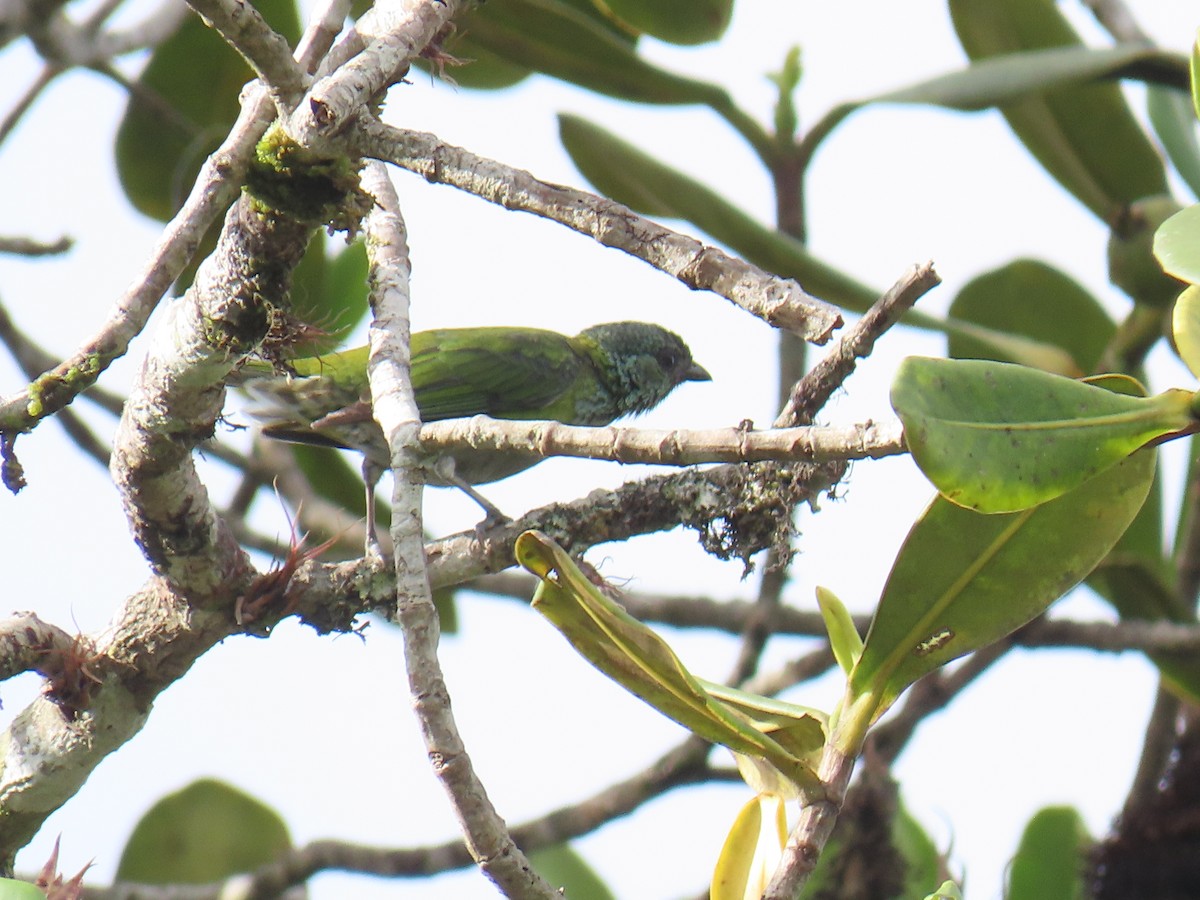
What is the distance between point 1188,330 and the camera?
1.49 m

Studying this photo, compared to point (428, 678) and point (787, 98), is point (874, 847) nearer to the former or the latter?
point (787, 98)

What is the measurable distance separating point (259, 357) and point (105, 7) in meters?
2.72

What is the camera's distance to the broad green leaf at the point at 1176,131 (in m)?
4.17

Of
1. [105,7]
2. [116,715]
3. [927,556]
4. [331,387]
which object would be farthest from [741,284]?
[105,7]

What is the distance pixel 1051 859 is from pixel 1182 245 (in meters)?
3.07

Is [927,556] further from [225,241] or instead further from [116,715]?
[116,715]

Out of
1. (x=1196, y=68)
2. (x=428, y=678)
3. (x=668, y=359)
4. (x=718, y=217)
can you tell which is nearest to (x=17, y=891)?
(x=428, y=678)

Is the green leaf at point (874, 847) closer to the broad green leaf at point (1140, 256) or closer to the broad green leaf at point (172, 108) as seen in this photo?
the broad green leaf at point (1140, 256)

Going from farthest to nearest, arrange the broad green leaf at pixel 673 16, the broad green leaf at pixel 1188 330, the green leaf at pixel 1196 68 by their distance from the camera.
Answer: the broad green leaf at pixel 673 16
the green leaf at pixel 1196 68
the broad green leaf at pixel 1188 330

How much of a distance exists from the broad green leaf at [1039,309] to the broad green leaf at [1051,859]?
159cm

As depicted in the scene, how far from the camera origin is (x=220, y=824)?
4809 mm

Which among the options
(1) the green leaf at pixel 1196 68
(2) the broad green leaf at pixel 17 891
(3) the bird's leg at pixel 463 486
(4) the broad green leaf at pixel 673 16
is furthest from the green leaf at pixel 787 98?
(2) the broad green leaf at pixel 17 891

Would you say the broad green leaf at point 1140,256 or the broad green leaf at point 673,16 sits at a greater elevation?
the broad green leaf at point 673,16

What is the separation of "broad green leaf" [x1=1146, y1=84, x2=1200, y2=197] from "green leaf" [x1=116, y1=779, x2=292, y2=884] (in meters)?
3.84
